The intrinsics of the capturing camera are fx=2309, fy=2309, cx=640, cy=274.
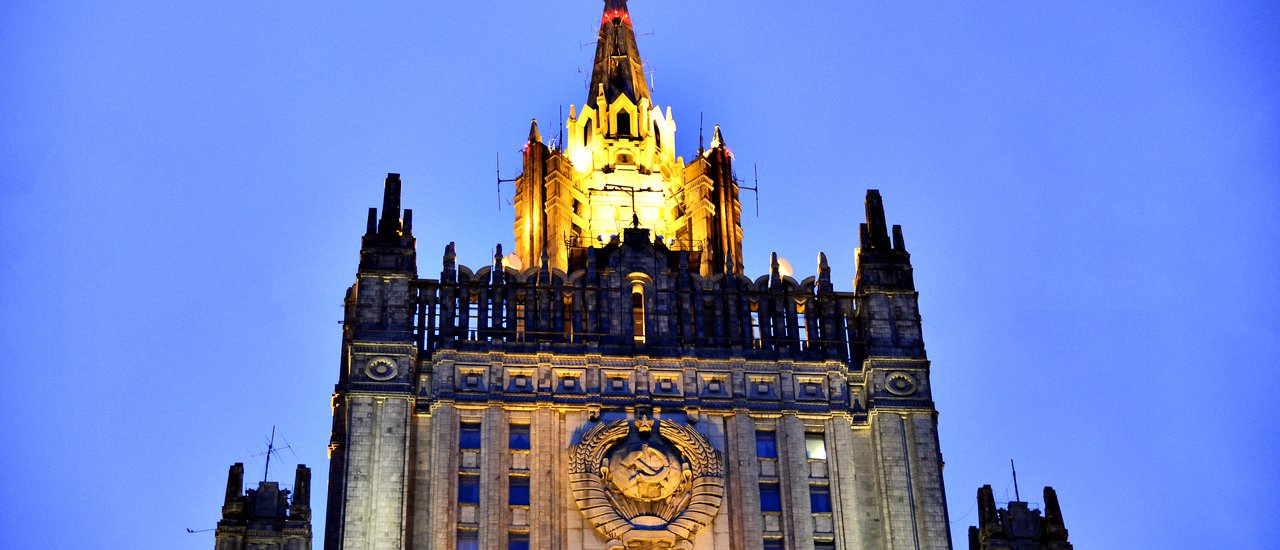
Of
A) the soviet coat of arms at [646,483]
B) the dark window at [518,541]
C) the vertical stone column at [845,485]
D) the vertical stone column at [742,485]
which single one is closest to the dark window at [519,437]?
the soviet coat of arms at [646,483]

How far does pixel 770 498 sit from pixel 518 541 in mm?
7778

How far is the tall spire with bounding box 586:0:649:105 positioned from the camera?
9069cm

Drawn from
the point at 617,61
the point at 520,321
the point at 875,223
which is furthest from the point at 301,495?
the point at 617,61

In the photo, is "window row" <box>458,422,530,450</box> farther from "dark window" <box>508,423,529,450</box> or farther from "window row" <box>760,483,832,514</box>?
"window row" <box>760,483,832,514</box>

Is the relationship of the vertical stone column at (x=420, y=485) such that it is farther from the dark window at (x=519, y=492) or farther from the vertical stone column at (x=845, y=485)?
the vertical stone column at (x=845, y=485)

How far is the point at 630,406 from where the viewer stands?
70562 mm

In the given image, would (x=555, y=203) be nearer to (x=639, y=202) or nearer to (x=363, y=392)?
(x=639, y=202)

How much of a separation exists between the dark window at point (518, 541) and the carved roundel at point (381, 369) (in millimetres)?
6389

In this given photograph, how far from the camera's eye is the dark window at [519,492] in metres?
68.2

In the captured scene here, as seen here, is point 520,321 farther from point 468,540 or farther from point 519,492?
point 468,540

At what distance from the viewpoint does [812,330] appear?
242 ft

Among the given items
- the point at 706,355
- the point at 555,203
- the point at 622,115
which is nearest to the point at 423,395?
the point at 706,355

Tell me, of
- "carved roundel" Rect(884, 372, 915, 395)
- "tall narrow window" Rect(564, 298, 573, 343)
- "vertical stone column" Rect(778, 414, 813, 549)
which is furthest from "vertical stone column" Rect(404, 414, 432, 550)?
"carved roundel" Rect(884, 372, 915, 395)

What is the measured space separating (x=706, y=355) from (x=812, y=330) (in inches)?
151
